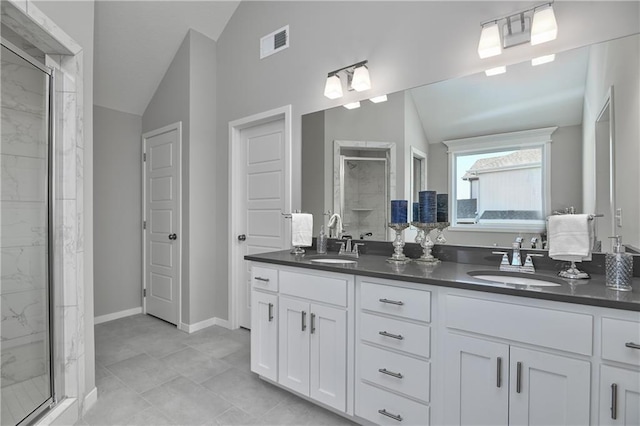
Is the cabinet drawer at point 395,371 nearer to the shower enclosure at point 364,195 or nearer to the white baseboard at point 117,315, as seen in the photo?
the shower enclosure at point 364,195

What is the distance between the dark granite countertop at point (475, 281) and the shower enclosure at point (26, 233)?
124 centimetres

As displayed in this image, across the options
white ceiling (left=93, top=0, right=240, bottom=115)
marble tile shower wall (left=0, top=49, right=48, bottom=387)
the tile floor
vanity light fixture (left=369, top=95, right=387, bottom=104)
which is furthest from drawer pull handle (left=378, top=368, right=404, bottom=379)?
white ceiling (left=93, top=0, right=240, bottom=115)

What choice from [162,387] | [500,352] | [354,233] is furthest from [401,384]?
[162,387]

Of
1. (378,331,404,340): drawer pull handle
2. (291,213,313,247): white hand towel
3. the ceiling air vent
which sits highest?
the ceiling air vent

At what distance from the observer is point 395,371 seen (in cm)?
158

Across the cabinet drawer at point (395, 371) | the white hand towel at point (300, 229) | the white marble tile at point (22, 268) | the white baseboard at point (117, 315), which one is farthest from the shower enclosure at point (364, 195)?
the white baseboard at point (117, 315)

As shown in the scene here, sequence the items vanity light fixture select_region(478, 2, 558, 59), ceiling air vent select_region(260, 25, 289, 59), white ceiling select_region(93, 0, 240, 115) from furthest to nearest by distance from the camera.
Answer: white ceiling select_region(93, 0, 240, 115)
ceiling air vent select_region(260, 25, 289, 59)
vanity light fixture select_region(478, 2, 558, 59)

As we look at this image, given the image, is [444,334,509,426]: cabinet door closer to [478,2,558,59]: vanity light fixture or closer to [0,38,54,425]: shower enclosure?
[478,2,558,59]: vanity light fixture

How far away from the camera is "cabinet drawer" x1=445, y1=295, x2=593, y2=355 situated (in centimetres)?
116

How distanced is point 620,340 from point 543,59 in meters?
1.39

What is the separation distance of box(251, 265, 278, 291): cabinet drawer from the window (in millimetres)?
1163

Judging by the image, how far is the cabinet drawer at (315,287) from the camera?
176 centimetres

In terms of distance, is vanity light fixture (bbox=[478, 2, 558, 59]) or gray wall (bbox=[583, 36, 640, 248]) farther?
vanity light fixture (bbox=[478, 2, 558, 59])

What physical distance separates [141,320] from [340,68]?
3.35 metres
